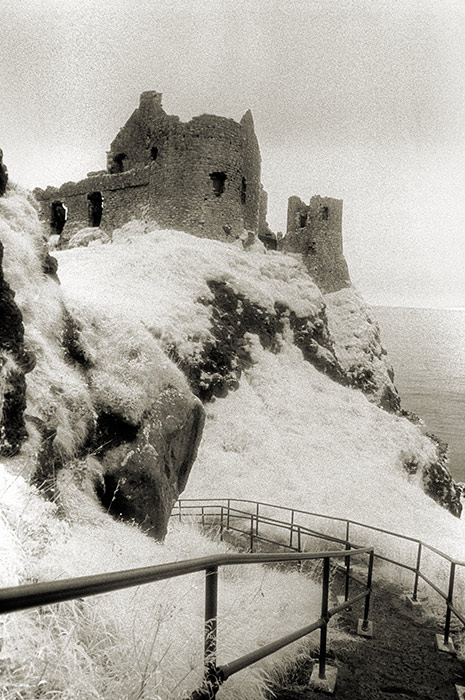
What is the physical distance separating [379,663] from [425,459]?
2115 centimetres

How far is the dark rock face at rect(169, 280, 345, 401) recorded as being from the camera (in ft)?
69.9

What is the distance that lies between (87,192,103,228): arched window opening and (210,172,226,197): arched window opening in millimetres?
7660

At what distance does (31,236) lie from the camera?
9.91 m

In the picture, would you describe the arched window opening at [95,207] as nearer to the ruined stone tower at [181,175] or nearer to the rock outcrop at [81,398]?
the ruined stone tower at [181,175]

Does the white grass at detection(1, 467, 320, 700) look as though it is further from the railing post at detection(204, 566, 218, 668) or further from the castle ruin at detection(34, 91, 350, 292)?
the castle ruin at detection(34, 91, 350, 292)

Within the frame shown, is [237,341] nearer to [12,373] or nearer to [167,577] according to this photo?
[12,373]

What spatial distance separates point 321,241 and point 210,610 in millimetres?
34342

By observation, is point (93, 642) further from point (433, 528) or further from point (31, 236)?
point (433, 528)

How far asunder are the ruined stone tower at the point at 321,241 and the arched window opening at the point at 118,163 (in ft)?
37.2

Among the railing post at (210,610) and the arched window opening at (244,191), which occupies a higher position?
the arched window opening at (244,191)

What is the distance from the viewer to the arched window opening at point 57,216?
Answer: 3538cm

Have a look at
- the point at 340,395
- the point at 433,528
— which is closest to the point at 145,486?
the point at 433,528

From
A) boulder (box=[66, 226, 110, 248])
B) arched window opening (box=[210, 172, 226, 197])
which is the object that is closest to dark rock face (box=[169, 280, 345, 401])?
arched window opening (box=[210, 172, 226, 197])

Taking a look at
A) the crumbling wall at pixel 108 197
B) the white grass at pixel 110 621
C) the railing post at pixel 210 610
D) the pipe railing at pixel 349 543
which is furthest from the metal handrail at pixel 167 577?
the crumbling wall at pixel 108 197
